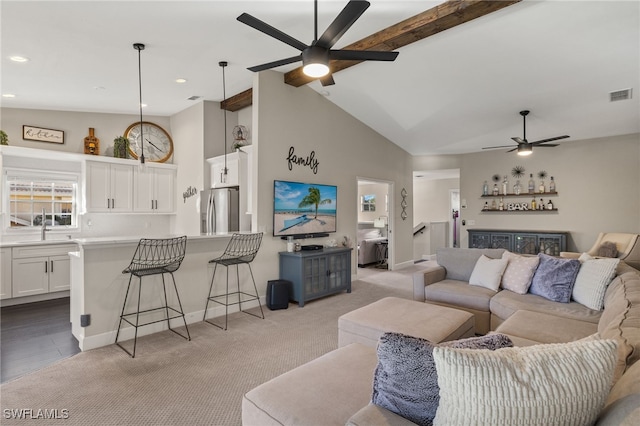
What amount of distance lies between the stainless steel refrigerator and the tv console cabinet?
93 centimetres

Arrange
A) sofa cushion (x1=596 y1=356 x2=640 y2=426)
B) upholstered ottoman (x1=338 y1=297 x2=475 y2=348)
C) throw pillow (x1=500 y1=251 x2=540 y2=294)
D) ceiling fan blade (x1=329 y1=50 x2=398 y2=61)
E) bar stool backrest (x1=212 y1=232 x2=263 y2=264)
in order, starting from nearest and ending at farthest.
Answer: sofa cushion (x1=596 y1=356 x2=640 y2=426) < upholstered ottoman (x1=338 y1=297 x2=475 y2=348) < ceiling fan blade (x1=329 y1=50 x2=398 y2=61) < throw pillow (x1=500 y1=251 x2=540 y2=294) < bar stool backrest (x1=212 y1=232 x2=263 y2=264)

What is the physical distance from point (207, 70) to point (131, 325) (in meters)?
3.23

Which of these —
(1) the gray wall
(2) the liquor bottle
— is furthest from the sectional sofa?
(2) the liquor bottle

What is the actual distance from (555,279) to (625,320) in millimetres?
1787

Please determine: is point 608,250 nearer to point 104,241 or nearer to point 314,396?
point 314,396

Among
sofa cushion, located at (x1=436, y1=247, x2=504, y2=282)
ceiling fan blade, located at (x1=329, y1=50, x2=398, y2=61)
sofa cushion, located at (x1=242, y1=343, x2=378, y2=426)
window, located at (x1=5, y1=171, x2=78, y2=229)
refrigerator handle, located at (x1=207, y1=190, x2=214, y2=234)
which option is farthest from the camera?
refrigerator handle, located at (x1=207, y1=190, x2=214, y2=234)

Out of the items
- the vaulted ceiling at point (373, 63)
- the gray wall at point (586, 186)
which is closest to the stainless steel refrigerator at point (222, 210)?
the vaulted ceiling at point (373, 63)

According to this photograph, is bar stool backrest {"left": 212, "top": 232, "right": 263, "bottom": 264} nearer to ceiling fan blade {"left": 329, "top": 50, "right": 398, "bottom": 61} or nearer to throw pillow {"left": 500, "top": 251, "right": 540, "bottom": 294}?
ceiling fan blade {"left": 329, "top": 50, "right": 398, "bottom": 61}

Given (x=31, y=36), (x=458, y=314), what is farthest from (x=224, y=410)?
(x=31, y=36)

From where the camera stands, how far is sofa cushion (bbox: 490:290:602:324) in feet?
9.22

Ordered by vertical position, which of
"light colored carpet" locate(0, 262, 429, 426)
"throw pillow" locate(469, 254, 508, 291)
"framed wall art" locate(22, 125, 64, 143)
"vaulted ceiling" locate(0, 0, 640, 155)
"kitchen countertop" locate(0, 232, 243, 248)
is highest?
"vaulted ceiling" locate(0, 0, 640, 155)

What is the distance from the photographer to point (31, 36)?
3172 mm

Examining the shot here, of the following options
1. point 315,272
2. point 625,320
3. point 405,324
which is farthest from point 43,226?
point 625,320

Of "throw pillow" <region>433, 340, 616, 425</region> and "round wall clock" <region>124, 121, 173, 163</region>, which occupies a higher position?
"round wall clock" <region>124, 121, 173, 163</region>
